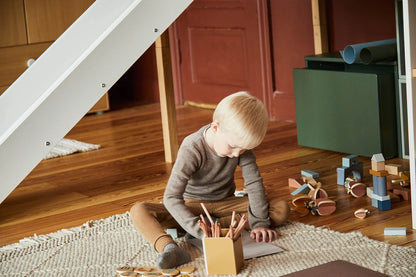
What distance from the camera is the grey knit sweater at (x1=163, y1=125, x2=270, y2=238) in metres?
1.56

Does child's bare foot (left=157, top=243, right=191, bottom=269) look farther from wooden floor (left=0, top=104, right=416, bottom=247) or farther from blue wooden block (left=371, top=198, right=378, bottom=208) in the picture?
blue wooden block (left=371, top=198, right=378, bottom=208)

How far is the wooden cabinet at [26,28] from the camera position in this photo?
3371 millimetres

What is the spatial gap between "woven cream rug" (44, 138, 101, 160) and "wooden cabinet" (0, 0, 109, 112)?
0.68 m

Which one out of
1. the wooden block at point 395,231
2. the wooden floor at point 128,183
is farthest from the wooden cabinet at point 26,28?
the wooden block at point 395,231

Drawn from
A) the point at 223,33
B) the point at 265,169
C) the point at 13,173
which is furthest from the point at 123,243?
the point at 223,33

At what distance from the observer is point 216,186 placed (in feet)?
5.49

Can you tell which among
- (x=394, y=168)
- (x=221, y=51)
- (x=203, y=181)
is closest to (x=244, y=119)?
(x=203, y=181)

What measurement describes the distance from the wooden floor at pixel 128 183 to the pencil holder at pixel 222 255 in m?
0.37

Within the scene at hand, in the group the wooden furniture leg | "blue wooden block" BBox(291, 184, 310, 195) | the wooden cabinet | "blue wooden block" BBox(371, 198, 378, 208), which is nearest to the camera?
"blue wooden block" BBox(371, 198, 378, 208)

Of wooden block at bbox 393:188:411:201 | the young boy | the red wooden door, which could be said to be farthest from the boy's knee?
the red wooden door

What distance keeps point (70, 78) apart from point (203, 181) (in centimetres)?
51

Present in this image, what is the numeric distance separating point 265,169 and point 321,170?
0.66ft

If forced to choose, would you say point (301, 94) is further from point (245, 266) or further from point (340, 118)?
point (245, 266)

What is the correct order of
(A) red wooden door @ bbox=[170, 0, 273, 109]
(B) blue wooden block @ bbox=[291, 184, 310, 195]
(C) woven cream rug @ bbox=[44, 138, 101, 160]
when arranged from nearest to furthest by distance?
(B) blue wooden block @ bbox=[291, 184, 310, 195] → (C) woven cream rug @ bbox=[44, 138, 101, 160] → (A) red wooden door @ bbox=[170, 0, 273, 109]
